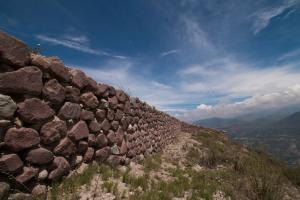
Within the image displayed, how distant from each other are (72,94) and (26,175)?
1690 mm

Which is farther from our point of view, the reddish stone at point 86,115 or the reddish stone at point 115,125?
the reddish stone at point 115,125

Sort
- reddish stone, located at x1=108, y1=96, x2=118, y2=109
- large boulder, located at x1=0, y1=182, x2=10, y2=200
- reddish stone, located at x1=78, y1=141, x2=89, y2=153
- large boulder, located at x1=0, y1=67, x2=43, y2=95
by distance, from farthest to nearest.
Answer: reddish stone, located at x1=108, y1=96, x2=118, y2=109, reddish stone, located at x1=78, y1=141, x2=89, y2=153, large boulder, located at x1=0, y1=67, x2=43, y2=95, large boulder, located at x1=0, y1=182, x2=10, y2=200

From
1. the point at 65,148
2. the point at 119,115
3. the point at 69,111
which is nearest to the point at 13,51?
the point at 69,111

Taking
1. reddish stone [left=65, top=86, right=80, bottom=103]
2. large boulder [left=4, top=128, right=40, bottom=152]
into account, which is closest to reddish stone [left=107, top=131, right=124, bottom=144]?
reddish stone [left=65, top=86, right=80, bottom=103]

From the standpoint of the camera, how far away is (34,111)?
3510 millimetres

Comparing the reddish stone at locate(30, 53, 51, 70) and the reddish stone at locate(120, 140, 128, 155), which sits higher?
the reddish stone at locate(30, 53, 51, 70)

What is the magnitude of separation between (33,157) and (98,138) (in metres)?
1.94

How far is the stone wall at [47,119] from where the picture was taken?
124 inches

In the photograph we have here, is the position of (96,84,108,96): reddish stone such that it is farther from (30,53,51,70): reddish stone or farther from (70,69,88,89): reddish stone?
(30,53,51,70): reddish stone

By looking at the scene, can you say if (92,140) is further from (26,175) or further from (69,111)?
(26,175)

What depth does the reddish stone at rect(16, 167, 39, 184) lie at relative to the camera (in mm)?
3265

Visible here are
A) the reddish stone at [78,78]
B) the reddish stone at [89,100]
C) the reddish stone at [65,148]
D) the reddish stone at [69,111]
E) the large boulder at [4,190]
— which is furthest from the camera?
the reddish stone at [89,100]

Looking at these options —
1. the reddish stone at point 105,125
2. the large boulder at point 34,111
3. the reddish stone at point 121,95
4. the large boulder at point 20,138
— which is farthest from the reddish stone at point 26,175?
the reddish stone at point 121,95

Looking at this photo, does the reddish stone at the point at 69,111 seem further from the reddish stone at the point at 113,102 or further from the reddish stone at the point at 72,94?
the reddish stone at the point at 113,102
